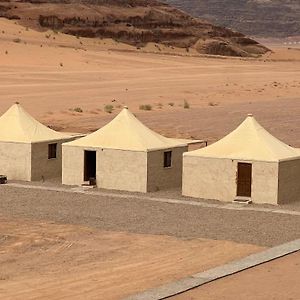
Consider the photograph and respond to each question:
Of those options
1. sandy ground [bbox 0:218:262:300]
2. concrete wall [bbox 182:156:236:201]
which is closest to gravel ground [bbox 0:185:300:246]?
sandy ground [bbox 0:218:262:300]

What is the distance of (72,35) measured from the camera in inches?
4254

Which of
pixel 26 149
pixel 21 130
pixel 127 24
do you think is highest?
pixel 127 24

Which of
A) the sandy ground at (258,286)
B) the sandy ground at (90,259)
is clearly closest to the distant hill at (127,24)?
the sandy ground at (90,259)

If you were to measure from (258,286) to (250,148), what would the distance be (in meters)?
11.0

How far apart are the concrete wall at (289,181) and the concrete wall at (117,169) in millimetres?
3922

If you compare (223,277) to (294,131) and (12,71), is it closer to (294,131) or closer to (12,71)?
(294,131)

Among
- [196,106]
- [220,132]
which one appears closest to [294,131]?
[220,132]

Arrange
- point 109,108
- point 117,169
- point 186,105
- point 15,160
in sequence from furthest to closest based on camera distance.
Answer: point 186,105 < point 109,108 < point 15,160 < point 117,169

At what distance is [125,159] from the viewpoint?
96.2 ft

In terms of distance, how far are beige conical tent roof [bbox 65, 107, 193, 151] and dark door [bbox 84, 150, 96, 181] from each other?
18.9 inches

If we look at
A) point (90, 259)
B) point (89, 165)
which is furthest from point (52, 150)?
point (90, 259)

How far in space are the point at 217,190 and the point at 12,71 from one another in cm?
5136

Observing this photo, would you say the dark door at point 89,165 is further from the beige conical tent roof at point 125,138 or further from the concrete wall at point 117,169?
the beige conical tent roof at point 125,138

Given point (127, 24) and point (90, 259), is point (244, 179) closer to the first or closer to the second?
point (90, 259)
